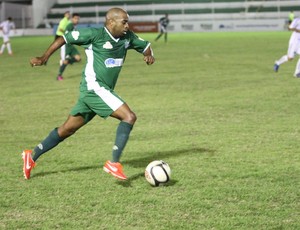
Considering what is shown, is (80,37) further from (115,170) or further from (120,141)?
(115,170)

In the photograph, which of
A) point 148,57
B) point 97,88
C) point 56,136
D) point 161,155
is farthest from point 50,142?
point 161,155

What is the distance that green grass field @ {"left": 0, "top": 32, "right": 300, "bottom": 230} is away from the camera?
4.93 metres

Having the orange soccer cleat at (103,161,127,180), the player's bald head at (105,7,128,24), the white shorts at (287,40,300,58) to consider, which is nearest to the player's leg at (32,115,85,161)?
the orange soccer cleat at (103,161,127,180)

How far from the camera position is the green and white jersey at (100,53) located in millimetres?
6004

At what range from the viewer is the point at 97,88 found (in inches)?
240

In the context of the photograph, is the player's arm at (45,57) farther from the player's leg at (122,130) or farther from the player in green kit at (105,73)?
the player's leg at (122,130)

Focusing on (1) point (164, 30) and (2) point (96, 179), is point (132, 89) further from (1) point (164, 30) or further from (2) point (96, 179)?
(1) point (164, 30)

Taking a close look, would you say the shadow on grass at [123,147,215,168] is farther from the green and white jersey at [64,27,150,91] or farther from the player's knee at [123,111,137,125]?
the green and white jersey at [64,27,150,91]

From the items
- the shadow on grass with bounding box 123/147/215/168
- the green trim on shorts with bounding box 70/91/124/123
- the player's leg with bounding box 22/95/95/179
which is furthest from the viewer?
the shadow on grass with bounding box 123/147/215/168

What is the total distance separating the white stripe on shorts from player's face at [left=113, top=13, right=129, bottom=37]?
0.37m

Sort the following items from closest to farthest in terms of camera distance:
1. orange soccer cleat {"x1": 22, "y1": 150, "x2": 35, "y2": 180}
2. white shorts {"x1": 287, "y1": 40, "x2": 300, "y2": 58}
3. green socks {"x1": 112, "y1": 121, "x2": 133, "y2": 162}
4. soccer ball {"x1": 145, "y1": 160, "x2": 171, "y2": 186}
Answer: soccer ball {"x1": 145, "y1": 160, "x2": 171, "y2": 186} < green socks {"x1": 112, "y1": 121, "x2": 133, "y2": 162} < orange soccer cleat {"x1": 22, "y1": 150, "x2": 35, "y2": 180} < white shorts {"x1": 287, "y1": 40, "x2": 300, "y2": 58}

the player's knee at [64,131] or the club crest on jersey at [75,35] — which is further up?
the club crest on jersey at [75,35]

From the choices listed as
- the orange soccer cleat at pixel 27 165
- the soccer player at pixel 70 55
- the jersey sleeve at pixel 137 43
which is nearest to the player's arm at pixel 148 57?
the jersey sleeve at pixel 137 43

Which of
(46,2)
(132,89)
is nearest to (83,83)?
(132,89)
